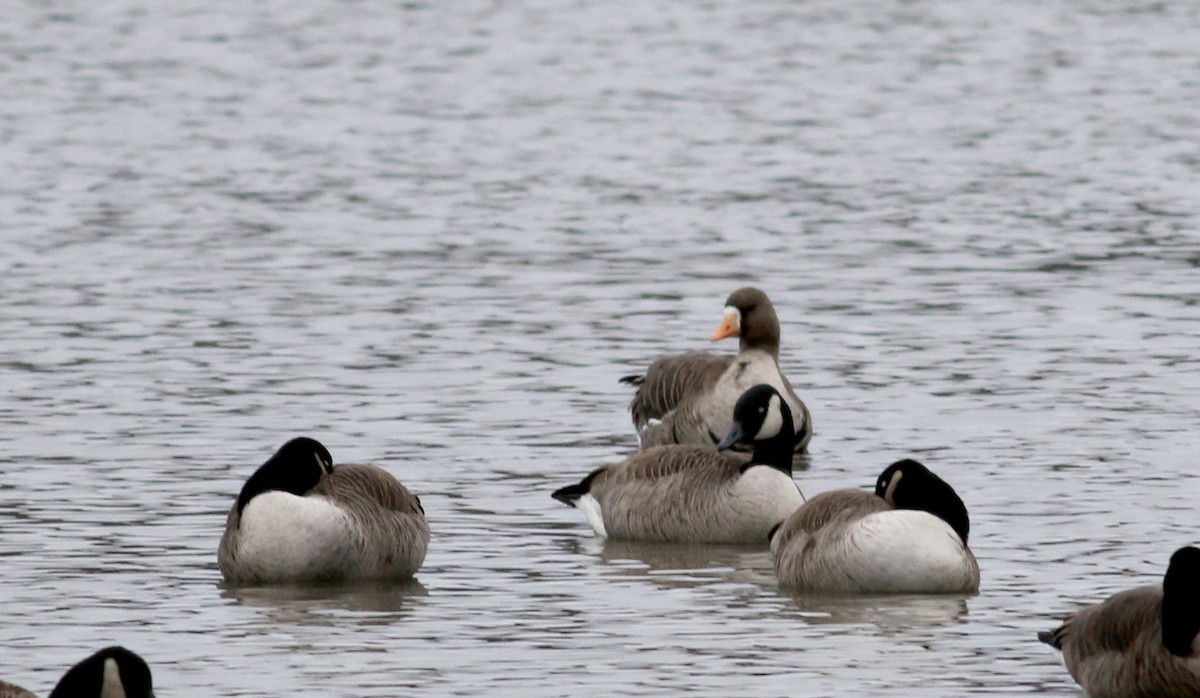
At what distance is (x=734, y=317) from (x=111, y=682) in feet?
31.8

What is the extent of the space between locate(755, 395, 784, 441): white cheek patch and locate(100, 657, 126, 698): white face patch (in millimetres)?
6326

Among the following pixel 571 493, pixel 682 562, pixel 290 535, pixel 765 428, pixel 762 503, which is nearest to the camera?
pixel 290 535

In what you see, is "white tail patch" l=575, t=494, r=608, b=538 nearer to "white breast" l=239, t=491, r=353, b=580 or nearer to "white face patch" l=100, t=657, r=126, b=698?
"white breast" l=239, t=491, r=353, b=580

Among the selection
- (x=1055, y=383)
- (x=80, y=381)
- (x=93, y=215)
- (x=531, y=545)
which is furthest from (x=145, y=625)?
(x=93, y=215)

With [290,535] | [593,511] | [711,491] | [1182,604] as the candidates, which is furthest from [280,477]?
[1182,604]

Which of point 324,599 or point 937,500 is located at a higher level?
point 937,500

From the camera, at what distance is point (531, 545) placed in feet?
47.5

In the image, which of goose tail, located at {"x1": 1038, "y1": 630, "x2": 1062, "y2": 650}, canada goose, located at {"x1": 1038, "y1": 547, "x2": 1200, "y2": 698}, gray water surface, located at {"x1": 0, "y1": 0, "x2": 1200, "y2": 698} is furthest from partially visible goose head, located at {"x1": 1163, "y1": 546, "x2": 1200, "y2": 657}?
gray water surface, located at {"x1": 0, "y1": 0, "x2": 1200, "y2": 698}

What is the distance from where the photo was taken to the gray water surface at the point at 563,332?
1233 cm

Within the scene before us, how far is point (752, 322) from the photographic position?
18141 mm

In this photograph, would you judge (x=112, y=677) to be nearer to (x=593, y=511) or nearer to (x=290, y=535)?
(x=290, y=535)

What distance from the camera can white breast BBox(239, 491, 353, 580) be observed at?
13219mm

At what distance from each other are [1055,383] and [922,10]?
40.2 m

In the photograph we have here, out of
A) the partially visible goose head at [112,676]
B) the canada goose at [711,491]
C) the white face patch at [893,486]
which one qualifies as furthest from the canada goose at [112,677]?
the canada goose at [711,491]
